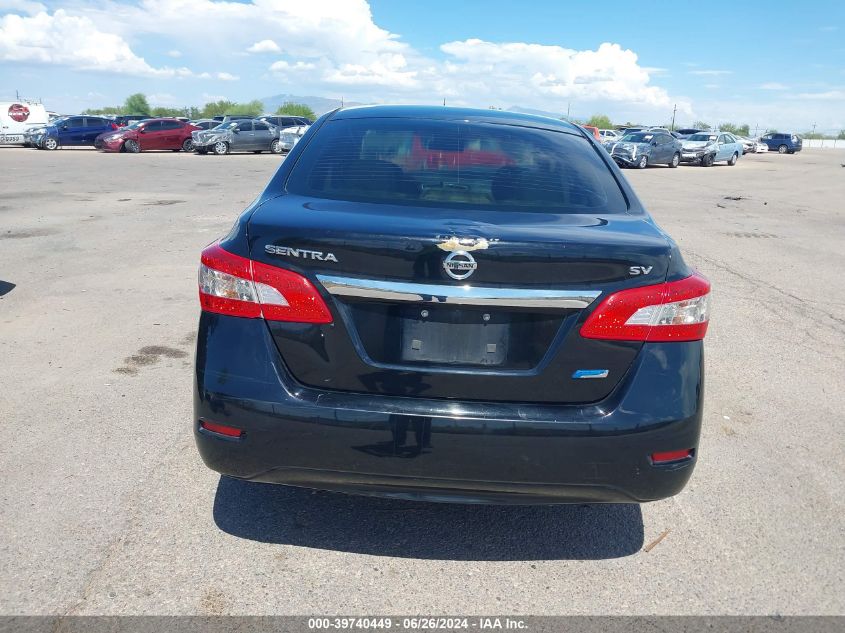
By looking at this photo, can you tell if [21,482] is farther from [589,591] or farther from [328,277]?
[589,591]

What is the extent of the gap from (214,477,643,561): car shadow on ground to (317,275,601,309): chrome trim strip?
1.15 metres

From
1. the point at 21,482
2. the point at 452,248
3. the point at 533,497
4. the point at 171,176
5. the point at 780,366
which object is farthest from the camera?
the point at 171,176

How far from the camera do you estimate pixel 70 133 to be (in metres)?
36.1

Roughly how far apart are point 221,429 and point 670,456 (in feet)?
5.52

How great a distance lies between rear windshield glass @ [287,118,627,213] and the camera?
3.14 metres

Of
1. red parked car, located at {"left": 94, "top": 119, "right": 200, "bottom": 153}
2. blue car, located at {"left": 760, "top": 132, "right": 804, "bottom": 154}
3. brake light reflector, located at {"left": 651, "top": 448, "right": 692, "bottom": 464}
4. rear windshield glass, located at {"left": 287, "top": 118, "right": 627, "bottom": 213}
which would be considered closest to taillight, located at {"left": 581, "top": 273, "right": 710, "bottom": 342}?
brake light reflector, located at {"left": 651, "top": 448, "right": 692, "bottom": 464}

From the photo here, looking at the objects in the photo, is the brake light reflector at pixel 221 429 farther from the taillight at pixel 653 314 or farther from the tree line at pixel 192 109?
the tree line at pixel 192 109

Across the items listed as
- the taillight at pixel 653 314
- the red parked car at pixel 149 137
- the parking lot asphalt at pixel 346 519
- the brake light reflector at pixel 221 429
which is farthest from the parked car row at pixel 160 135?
the taillight at pixel 653 314

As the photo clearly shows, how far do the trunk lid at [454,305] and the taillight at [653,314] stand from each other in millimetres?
41

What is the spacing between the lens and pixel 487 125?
12.4ft

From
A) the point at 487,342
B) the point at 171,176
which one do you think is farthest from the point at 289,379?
the point at 171,176

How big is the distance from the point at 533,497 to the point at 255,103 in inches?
3926

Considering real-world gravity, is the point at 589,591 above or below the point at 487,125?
below

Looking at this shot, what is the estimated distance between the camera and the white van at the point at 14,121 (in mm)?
36594
